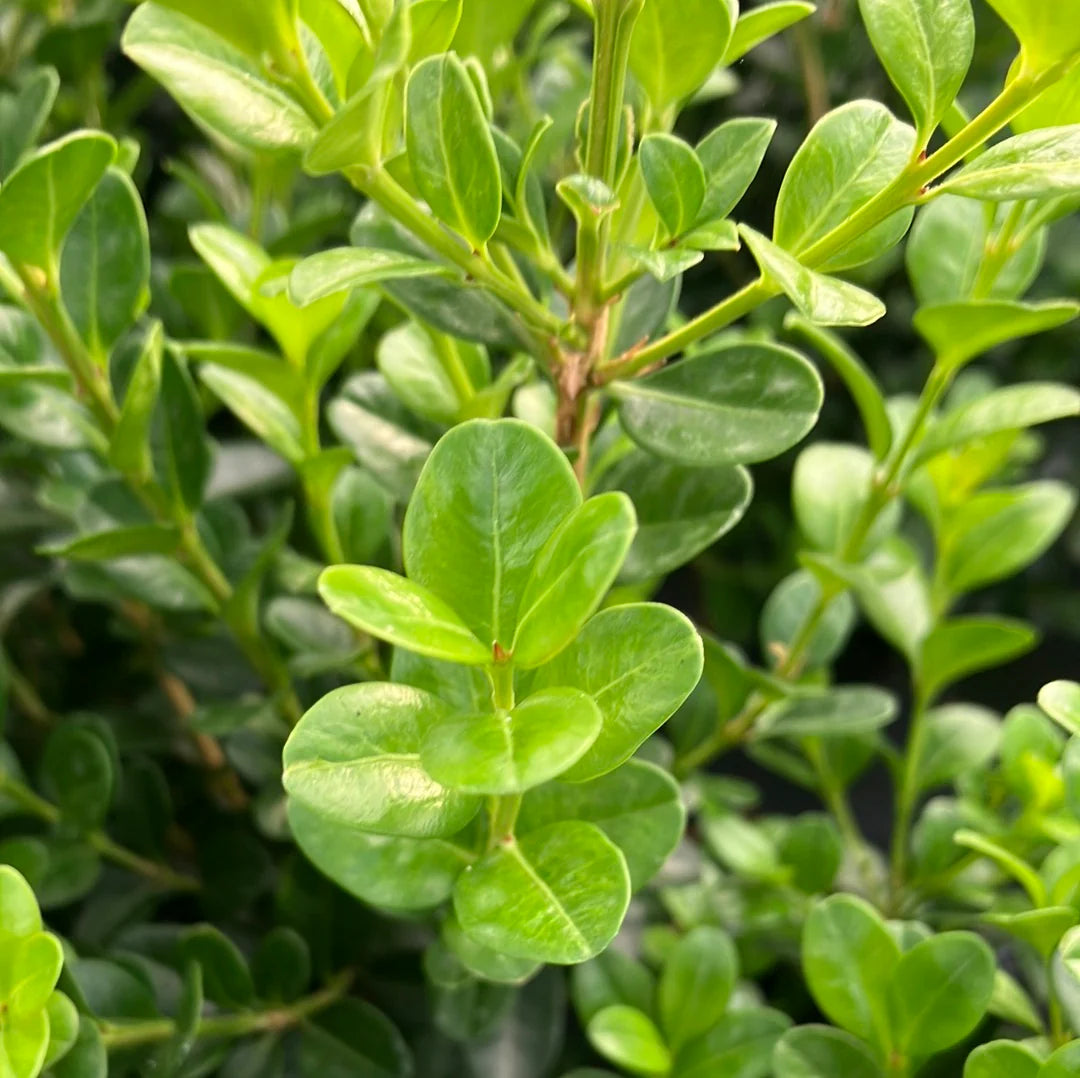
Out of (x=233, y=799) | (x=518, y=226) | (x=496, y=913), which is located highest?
(x=518, y=226)

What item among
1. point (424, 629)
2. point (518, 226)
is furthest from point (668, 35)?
point (424, 629)

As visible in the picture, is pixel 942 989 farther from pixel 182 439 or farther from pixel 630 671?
pixel 182 439

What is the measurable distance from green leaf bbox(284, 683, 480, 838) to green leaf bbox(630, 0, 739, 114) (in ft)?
0.77

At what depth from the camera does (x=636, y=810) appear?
0.40 metres

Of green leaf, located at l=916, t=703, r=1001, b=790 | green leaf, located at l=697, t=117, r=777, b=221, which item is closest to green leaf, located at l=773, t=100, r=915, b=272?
green leaf, located at l=697, t=117, r=777, b=221

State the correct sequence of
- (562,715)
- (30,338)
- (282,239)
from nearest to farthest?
(562,715)
(30,338)
(282,239)

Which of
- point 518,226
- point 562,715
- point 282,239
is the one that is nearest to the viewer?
point 562,715

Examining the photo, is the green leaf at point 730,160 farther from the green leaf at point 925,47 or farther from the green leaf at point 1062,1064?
the green leaf at point 1062,1064

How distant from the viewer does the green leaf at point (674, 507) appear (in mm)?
422

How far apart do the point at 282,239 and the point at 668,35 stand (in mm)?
322

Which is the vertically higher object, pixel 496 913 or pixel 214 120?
pixel 214 120

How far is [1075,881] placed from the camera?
0.39 metres

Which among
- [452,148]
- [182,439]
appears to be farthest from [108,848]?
[452,148]

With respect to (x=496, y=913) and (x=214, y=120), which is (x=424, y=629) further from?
(x=214, y=120)
